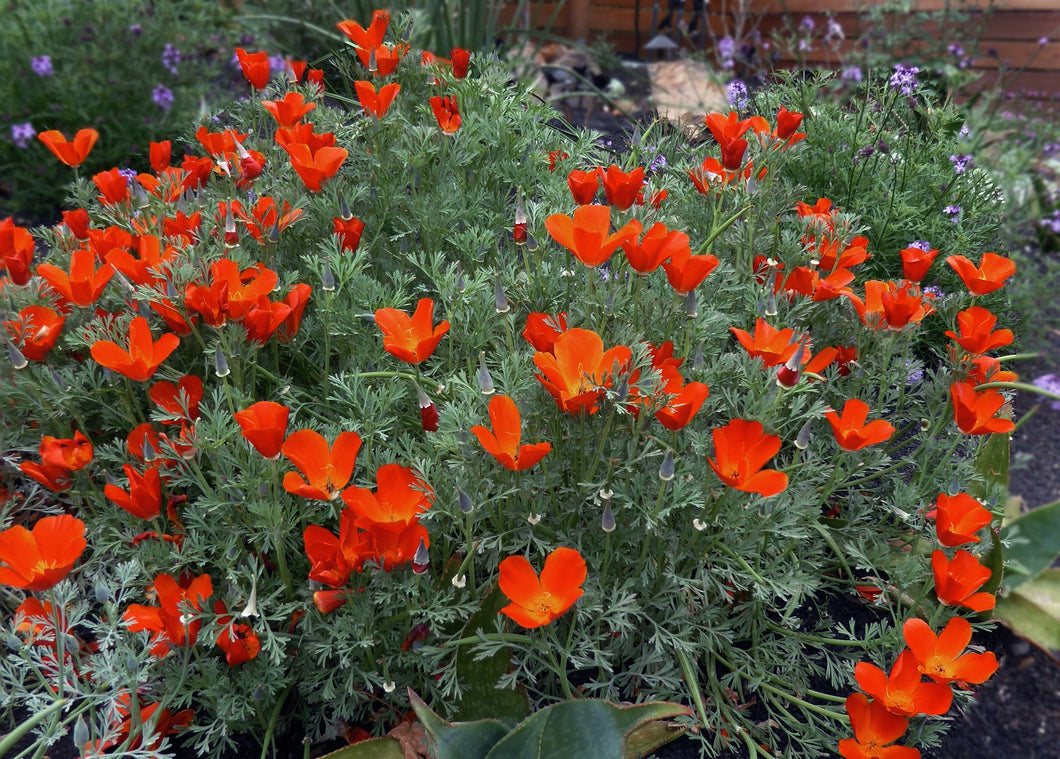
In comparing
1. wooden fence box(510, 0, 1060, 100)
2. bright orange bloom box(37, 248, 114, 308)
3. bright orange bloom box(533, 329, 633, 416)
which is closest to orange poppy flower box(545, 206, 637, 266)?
bright orange bloom box(533, 329, 633, 416)

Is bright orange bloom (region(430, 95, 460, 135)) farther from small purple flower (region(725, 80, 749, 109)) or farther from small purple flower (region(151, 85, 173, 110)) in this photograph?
small purple flower (region(151, 85, 173, 110))

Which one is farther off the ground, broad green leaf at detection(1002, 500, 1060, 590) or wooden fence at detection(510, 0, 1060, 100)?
wooden fence at detection(510, 0, 1060, 100)

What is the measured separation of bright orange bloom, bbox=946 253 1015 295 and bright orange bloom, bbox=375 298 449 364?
87 cm

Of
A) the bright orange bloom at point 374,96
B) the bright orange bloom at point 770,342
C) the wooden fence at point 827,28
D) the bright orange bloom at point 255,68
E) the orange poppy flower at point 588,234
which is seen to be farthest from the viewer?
the wooden fence at point 827,28

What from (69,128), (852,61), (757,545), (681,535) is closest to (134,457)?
(681,535)

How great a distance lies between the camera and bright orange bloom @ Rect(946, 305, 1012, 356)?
1265mm

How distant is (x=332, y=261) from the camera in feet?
4.58

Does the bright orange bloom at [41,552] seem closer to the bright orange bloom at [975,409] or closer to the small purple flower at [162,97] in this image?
the bright orange bloom at [975,409]

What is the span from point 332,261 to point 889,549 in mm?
Answer: 1147

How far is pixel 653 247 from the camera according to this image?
3.62 ft

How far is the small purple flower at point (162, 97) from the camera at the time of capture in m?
3.72

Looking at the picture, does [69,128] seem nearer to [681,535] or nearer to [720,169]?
[720,169]

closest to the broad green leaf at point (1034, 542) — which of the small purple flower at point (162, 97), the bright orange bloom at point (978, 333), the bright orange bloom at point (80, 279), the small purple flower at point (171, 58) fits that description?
the bright orange bloom at point (978, 333)

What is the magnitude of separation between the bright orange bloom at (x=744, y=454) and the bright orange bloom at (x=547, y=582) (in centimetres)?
23
